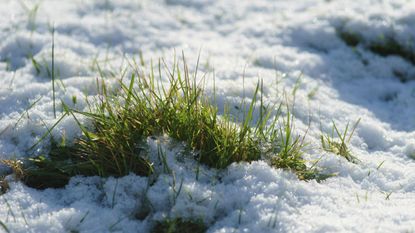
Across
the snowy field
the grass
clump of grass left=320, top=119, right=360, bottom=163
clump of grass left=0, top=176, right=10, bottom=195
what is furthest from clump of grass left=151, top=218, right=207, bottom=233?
clump of grass left=320, top=119, right=360, bottom=163

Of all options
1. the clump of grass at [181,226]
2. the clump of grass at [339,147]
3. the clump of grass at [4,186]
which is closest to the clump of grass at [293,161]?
the clump of grass at [339,147]

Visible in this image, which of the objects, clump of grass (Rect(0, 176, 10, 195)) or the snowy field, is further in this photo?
clump of grass (Rect(0, 176, 10, 195))

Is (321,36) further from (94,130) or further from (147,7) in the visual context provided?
(94,130)

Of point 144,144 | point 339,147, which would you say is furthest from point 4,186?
point 339,147

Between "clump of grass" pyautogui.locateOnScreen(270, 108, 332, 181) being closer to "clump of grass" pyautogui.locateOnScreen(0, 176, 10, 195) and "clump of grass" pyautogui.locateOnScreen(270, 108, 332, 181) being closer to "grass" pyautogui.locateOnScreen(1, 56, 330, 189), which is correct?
"grass" pyautogui.locateOnScreen(1, 56, 330, 189)

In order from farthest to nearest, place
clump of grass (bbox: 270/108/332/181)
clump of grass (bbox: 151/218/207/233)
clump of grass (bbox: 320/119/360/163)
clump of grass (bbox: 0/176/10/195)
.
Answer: clump of grass (bbox: 320/119/360/163)
clump of grass (bbox: 270/108/332/181)
clump of grass (bbox: 0/176/10/195)
clump of grass (bbox: 151/218/207/233)

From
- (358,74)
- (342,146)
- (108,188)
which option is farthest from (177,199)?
(358,74)

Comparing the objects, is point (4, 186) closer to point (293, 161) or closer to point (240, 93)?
point (293, 161)
